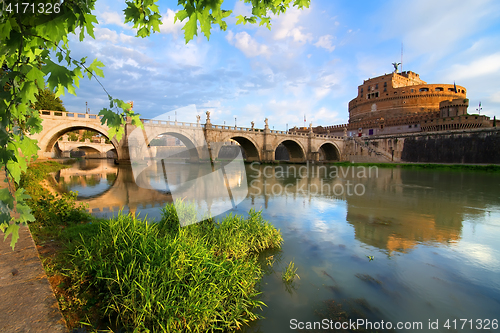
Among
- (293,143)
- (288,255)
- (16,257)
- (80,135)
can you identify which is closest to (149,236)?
(16,257)

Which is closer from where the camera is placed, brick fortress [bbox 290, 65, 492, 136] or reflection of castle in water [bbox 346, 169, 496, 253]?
reflection of castle in water [bbox 346, 169, 496, 253]

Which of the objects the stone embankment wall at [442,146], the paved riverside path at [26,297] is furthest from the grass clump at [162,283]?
the stone embankment wall at [442,146]

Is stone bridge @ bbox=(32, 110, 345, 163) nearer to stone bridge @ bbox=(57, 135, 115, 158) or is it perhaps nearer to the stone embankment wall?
the stone embankment wall

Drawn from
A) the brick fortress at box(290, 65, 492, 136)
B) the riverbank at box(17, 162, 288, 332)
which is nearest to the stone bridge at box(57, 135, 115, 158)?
the brick fortress at box(290, 65, 492, 136)

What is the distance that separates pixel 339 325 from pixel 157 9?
4.52m

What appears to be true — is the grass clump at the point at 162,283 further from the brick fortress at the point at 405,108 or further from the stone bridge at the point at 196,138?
the brick fortress at the point at 405,108

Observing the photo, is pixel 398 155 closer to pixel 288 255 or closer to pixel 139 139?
pixel 139 139

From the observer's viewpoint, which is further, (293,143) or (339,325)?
(293,143)

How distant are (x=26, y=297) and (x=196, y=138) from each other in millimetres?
35269

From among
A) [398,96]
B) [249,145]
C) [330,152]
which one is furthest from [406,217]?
[398,96]

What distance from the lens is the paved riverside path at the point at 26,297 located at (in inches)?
81.4

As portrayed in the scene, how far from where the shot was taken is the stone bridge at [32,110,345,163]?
26.3 meters

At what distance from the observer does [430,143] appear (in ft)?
131

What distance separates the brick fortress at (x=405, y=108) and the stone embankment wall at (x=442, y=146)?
5029 mm
